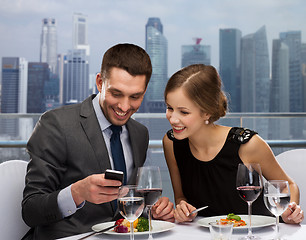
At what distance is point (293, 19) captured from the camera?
1823 cm

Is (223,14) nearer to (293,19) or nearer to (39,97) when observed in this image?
(293,19)

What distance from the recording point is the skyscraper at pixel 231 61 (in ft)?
61.1

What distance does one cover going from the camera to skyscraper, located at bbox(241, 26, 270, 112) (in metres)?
18.5

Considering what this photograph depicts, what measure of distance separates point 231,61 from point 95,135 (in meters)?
18.5

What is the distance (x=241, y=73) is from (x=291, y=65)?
2.30m

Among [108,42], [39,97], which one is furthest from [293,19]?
[39,97]

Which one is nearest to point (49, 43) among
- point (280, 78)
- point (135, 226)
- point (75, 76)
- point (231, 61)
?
point (75, 76)

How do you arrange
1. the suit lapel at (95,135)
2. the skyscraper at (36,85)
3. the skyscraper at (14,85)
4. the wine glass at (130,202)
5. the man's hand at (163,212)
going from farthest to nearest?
the skyscraper at (36,85) → the skyscraper at (14,85) → the suit lapel at (95,135) → the man's hand at (163,212) → the wine glass at (130,202)

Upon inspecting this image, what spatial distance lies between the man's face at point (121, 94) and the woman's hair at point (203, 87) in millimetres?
207

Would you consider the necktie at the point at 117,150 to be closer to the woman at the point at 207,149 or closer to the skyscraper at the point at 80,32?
the woman at the point at 207,149

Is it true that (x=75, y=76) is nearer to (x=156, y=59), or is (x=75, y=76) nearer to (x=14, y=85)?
(x=14, y=85)

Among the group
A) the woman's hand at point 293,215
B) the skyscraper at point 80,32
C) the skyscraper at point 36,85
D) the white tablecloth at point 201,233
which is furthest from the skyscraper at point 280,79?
the white tablecloth at point 201,233

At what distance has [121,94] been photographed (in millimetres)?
1681

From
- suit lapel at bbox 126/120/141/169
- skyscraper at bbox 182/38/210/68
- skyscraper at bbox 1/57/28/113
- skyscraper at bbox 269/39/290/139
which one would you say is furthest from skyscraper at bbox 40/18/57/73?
suit lapel at bbox 126/120/141/169
